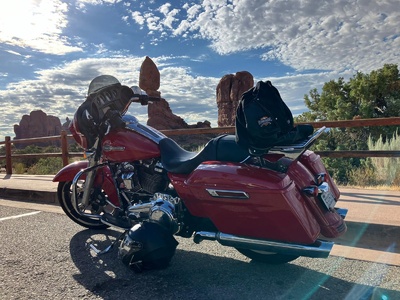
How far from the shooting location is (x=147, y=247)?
282 centimetres

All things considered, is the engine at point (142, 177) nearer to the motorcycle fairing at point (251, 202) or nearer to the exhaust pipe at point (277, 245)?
the motorcycle fairing at point (251, 202)

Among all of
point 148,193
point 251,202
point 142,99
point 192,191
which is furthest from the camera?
point 142,99

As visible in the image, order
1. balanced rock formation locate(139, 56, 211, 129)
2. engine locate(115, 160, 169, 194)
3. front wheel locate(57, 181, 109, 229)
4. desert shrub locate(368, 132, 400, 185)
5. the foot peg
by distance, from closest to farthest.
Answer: engine locate(115, 160, 169, 194), the foot peg, front wheel locate(57, 181, 109, 229), desert shrub locate(368, 132, 400, 185), balanced rock formation locate(139, 56, 211, 129)

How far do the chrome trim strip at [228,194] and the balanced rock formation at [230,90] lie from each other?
53.3 m

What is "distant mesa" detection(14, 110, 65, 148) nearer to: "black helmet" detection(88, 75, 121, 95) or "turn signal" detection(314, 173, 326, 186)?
"black helmet" detection(88, 75, 121, 95)

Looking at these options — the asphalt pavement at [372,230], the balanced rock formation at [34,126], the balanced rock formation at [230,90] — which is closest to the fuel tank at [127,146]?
the asphalt pavement at [372,230]

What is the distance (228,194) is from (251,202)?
0.18m

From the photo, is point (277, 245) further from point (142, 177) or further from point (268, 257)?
point (142, 177)

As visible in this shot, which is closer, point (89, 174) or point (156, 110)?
point (89, 174)

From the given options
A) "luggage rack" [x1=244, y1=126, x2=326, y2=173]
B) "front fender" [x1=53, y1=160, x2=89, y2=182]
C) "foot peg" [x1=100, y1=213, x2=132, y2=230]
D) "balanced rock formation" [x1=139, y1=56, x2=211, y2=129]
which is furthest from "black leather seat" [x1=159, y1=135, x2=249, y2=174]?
"balanced rock formation" [x1=139, y1=56, x2=211, y2=129]

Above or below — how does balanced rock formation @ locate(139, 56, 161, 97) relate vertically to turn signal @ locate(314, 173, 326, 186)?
above

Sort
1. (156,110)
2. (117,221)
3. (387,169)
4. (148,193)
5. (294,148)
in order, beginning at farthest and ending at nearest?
(156,110) → (387,169) → (117,221) → (148,193) → (294,148)

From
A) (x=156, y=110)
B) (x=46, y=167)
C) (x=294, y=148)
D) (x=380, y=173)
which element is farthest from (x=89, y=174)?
(x=156, y=110)

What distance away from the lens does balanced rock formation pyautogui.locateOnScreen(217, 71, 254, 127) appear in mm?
56537
